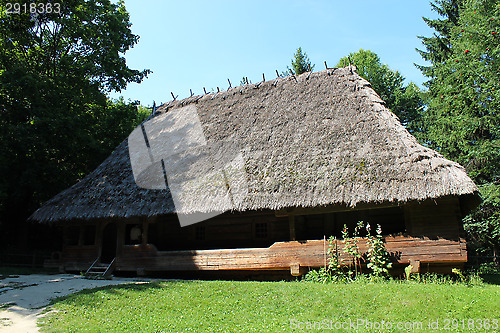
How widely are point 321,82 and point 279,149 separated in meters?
4.35

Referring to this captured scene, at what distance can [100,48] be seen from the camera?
794 inches

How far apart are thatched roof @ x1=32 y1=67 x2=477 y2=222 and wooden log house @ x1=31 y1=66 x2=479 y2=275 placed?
4cm

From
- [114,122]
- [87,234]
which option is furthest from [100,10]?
[87,234]

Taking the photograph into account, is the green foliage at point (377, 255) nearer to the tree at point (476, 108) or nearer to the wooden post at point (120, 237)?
the wooden post at point (120, 237)

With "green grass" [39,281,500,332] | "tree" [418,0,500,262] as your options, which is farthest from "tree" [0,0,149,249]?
"tree" [418,0,500,262]

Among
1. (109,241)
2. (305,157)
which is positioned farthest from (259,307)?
(109,241)

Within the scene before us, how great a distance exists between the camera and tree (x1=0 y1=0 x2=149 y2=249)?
1584 cm

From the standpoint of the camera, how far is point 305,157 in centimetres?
1195

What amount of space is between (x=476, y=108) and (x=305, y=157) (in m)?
11.5

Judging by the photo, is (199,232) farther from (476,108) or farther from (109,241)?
(476,108)

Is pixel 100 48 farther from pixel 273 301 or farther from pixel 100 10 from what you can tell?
pixel 273 301

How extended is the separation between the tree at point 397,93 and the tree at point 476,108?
3.51m

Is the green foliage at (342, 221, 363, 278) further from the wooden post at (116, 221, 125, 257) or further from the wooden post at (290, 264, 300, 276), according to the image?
the wooden post at (116, 221, 125, 257)

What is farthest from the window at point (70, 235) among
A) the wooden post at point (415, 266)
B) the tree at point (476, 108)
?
the tree at point (476, 108)
